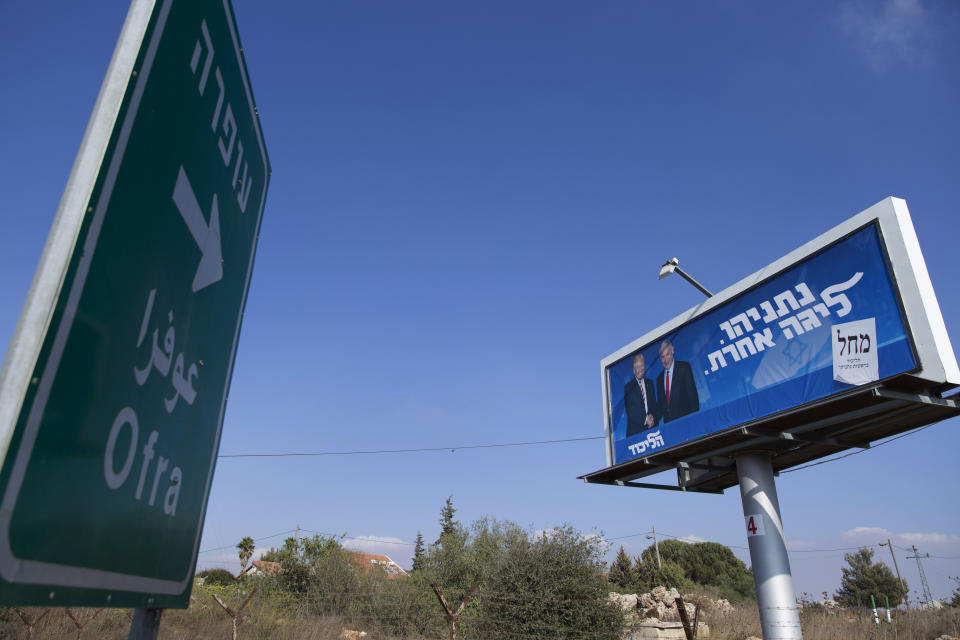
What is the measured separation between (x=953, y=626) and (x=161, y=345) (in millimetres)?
22692

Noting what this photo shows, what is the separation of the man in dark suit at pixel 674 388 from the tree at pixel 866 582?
45695 mm

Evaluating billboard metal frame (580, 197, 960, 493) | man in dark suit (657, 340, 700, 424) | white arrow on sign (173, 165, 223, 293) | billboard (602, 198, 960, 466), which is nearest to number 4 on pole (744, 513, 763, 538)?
billboard metal frame (580, 197, 960, 493)

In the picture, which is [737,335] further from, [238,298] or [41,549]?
[41,549]

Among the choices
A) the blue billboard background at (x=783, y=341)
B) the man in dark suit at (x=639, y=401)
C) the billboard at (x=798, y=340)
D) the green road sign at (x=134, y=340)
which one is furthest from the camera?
the man in dark suit at (x=639, y=401)

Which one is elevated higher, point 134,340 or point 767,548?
point 767,548

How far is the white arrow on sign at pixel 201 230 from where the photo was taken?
135cm

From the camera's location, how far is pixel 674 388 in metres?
13.3

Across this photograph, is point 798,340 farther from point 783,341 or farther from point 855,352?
point 855,352

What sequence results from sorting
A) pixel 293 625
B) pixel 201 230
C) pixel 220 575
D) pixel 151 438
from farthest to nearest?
pixel 220 575, pixel 293 625, pixel 201 230, pixel 151 438

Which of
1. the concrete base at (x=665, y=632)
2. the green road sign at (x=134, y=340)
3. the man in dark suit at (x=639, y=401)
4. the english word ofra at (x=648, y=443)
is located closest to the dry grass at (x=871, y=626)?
the concrete base at (x=665, y=632)

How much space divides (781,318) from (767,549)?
4.33 meters

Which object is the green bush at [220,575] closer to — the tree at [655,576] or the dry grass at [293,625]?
the dry grass at [293,625]

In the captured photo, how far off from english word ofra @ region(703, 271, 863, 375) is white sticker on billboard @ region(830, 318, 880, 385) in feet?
1.11

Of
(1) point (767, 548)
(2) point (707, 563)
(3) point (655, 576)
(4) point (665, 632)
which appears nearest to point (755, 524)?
(1) point (767, 548)
